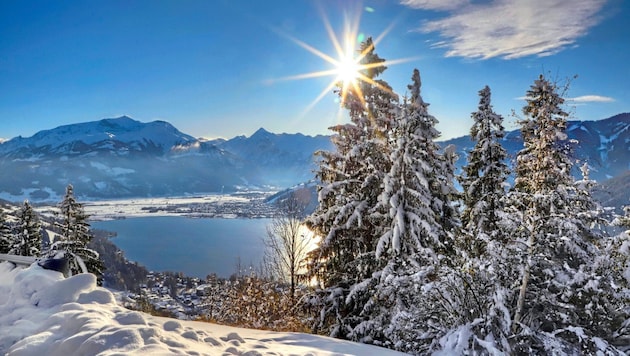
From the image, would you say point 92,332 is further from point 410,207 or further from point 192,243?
point 192,243

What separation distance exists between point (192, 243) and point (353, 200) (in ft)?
378

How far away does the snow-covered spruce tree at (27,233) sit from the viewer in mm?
25875

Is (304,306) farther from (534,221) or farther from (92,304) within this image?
(92,304)

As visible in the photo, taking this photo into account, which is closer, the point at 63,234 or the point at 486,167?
the point at 486,167

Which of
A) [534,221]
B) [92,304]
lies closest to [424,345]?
[534,221]

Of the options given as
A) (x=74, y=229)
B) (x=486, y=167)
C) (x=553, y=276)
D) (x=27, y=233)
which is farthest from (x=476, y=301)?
(x=27, y=233)

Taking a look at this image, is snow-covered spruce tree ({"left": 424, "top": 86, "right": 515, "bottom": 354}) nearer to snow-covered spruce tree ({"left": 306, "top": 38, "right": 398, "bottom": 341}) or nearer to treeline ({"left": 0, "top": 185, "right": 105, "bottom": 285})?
snow-covered spruce tree ({"left": 306, "top": 38, "right": 398, "bottom": 341})

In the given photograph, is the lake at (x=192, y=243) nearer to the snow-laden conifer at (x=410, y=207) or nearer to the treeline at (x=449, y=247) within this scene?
the treeline at (x=449, y=247)

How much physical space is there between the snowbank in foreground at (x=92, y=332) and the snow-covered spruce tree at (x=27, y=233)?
75.8ft

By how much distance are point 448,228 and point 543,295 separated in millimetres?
6432

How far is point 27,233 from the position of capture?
86.4 ft

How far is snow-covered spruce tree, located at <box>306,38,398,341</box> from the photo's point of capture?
45.8 feet

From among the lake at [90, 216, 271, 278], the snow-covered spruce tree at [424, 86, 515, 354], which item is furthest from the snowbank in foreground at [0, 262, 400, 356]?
the lake at [90, 216, 271, 278]

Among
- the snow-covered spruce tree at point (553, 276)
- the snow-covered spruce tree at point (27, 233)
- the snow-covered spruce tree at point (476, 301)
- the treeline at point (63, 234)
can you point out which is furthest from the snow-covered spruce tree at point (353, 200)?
the snow-covered spruce tree at point (27, 233)
